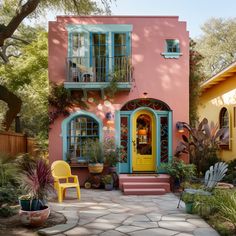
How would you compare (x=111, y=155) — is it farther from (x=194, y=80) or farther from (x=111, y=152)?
(x=194, y=80)

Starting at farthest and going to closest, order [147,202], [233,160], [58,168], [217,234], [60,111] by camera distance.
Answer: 1. [233,160]
2. [60,111]
3. [58,168]
4. [147,202]
5. [217,234]

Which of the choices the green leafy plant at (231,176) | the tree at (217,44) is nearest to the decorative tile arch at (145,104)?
the green leafy plant at (231,176)

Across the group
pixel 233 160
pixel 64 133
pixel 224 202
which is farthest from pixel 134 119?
pixel 224 202

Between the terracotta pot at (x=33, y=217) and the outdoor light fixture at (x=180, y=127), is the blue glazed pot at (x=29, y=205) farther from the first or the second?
the outdoor light fixture at (x=180, y=127)

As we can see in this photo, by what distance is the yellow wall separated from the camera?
12820 millimetres

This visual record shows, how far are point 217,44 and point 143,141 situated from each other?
65.5ft

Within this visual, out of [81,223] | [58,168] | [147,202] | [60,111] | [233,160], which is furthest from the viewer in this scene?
[233,160]

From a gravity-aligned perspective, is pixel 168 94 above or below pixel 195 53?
below

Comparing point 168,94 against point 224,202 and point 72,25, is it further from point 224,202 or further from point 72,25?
point 224,202

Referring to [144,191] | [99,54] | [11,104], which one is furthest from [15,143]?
[144,191]

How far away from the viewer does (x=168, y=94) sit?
11094 mm

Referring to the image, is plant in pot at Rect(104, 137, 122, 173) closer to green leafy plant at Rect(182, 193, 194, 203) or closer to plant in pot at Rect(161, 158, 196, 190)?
plant in pot at Rect(161, 158, 196, 190)

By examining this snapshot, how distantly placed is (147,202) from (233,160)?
515 cm

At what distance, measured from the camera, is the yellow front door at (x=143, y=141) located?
1117 centimetres
